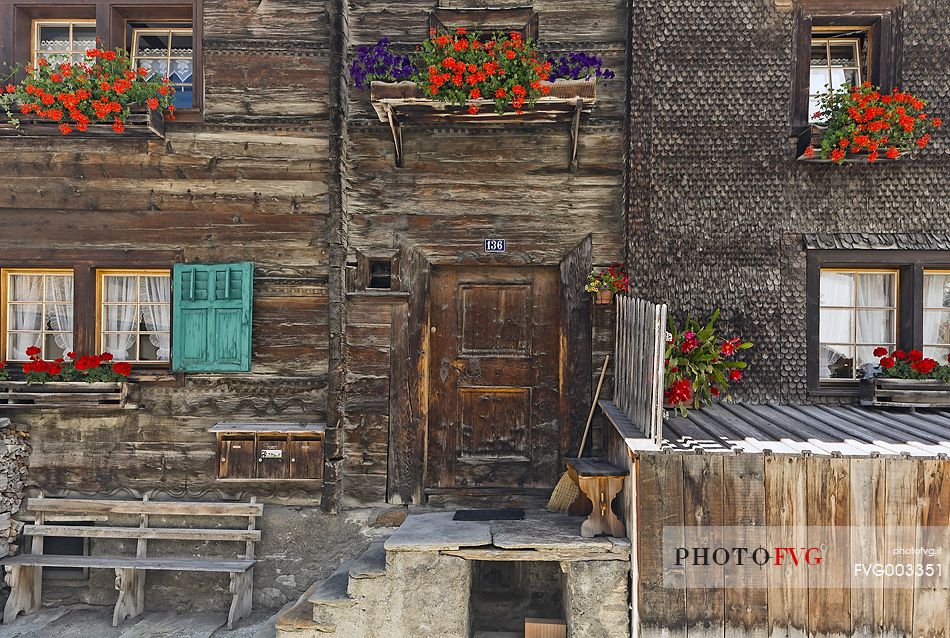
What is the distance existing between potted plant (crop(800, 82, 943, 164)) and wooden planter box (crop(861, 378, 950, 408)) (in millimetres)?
2313

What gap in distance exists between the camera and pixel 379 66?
5312 millimetres

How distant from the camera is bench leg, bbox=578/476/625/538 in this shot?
420 centimetres

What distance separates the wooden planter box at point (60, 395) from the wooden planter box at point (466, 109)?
3960mm

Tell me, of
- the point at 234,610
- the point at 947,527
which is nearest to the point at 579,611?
the point at 947,527

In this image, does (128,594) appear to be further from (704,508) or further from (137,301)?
(704,508)

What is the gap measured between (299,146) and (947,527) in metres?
6.66

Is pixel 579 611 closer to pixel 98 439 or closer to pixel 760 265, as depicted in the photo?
pixel 760 265

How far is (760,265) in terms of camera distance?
221 inches

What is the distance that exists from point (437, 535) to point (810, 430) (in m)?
3.32

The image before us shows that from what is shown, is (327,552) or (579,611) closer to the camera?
(579,611)

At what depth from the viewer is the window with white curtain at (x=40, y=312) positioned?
582 centimetres

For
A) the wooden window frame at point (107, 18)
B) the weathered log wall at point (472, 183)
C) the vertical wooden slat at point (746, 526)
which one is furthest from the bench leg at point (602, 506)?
the wooden window frame at point (107, 18)

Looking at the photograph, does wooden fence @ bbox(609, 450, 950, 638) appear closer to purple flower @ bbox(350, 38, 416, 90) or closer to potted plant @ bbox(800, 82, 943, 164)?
potted plant @ bbox(800, 82, 943, 164)

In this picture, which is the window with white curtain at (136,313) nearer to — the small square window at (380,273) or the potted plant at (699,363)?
the small square window at (380,273)
